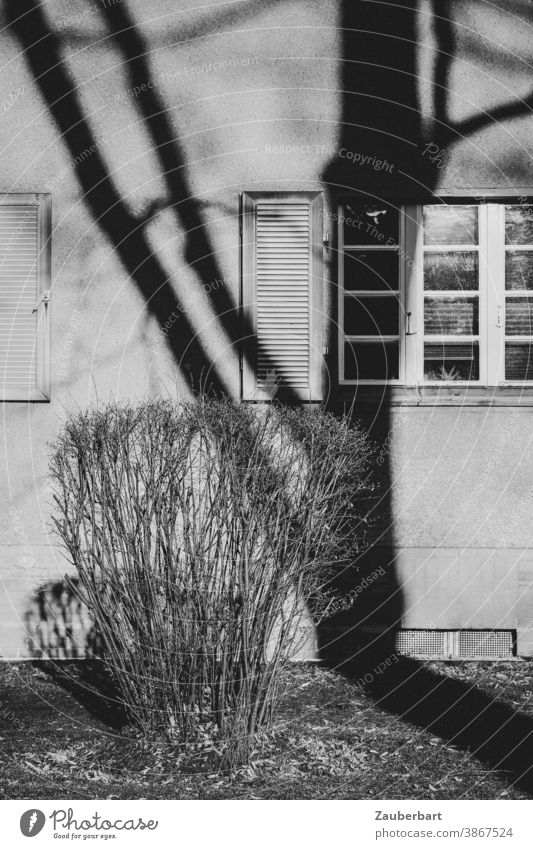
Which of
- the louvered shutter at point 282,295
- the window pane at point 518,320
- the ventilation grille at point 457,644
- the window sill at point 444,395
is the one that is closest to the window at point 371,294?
the window sill at point 444,395

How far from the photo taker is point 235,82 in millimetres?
7348

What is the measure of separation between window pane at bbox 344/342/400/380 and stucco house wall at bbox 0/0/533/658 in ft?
0.45

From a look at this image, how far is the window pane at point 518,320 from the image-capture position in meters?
7.43

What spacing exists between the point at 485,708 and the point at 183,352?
3256 millimetres

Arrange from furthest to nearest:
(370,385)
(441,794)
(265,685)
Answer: (370,385)
(265,685)
(441,794)

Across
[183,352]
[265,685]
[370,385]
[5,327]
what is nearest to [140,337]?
[183,352]

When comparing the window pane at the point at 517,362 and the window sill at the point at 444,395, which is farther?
the window pane at the point at 517,362

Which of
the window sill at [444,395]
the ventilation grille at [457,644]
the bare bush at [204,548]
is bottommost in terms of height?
the ventilation grille at [457,644]

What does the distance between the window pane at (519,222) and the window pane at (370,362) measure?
48.8 inches

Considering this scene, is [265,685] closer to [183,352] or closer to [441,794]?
[441,794]

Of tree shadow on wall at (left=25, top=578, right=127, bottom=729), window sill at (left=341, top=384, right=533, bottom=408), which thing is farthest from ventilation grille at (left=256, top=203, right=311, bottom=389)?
tree shadow on wall at (left=25, top=578, right=127, bottom=729)

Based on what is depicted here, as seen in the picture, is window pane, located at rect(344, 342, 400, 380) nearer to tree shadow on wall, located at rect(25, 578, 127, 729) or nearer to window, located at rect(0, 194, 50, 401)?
window, located at rect(0, 194, 50, 401)

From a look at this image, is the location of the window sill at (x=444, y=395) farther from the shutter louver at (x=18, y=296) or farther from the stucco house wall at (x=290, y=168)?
the shutter louver at (x=18, y=296)

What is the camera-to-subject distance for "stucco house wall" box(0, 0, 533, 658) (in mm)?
7305
